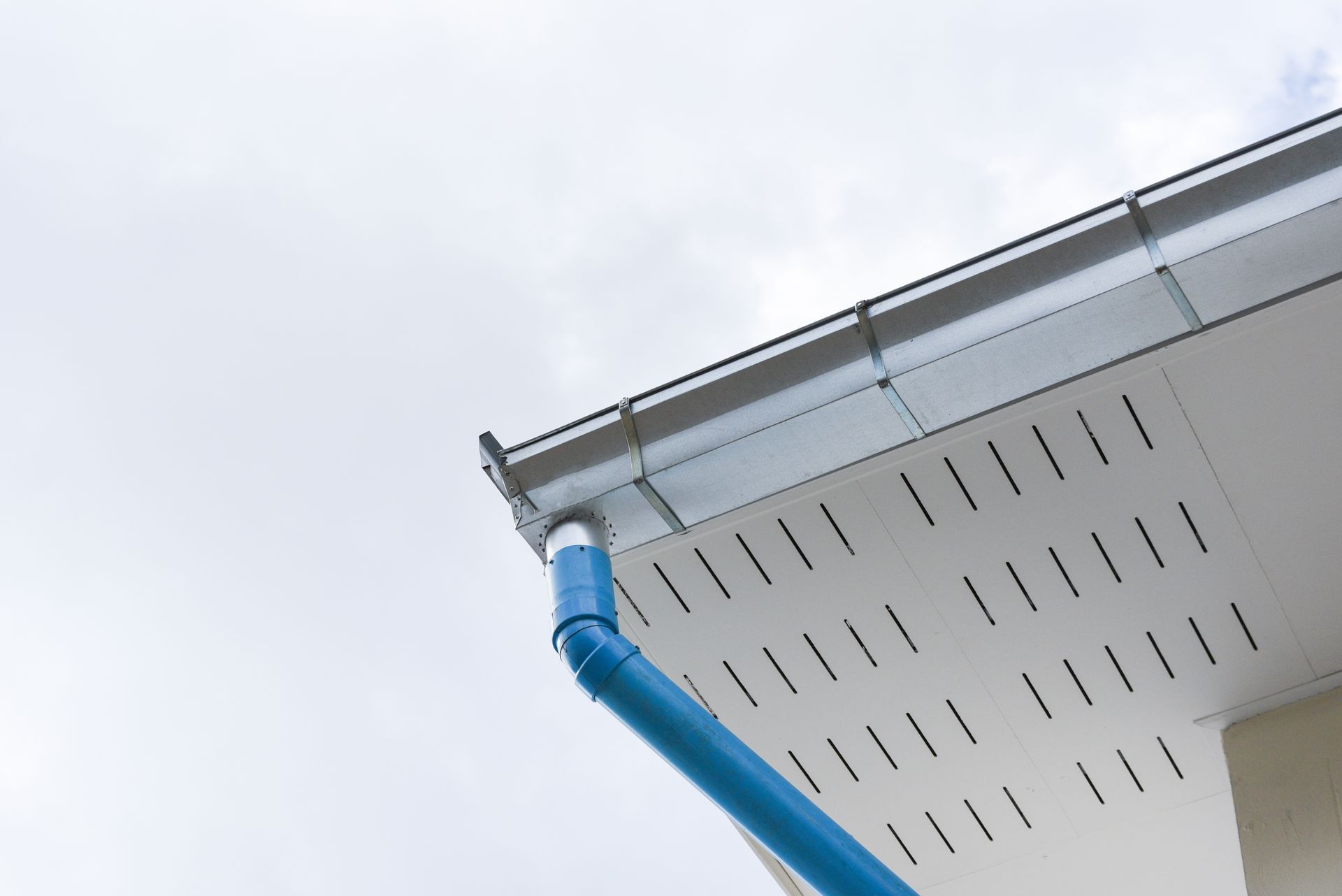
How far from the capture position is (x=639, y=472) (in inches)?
113

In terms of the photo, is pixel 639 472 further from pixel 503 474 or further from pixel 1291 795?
pixel 1291 795

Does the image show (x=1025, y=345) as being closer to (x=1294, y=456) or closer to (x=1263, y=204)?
(x=1263, y=204)

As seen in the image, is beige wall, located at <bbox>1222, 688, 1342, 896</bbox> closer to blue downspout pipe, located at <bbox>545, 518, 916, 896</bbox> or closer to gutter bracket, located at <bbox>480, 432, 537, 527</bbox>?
blue downspout pipe, located at <bbox>545, 518, 916, 896</bbox>

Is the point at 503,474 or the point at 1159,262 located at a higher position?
the point at 1159,262

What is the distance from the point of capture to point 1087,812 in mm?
3365

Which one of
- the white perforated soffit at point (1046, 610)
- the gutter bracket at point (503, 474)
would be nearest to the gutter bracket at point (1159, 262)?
the white perforated soffit at point (1046, 610)

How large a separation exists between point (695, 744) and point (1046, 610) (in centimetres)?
111

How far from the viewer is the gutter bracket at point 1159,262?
263 centimetres

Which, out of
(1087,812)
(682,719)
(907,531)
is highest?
(907,531)

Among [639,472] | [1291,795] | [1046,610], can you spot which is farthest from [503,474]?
[1291,795]

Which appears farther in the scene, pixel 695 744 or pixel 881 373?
pixel 881 373

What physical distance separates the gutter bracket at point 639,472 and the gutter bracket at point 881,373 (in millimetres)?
603

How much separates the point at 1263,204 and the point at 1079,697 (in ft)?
4.48

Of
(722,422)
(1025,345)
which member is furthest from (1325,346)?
(722,422)
